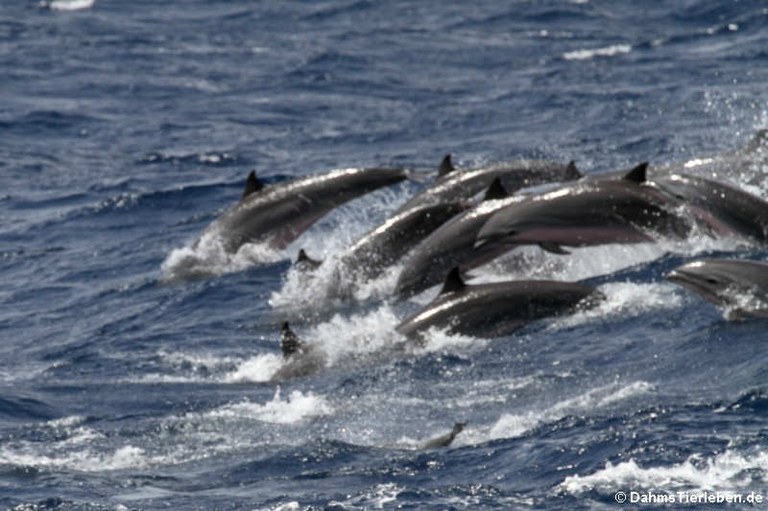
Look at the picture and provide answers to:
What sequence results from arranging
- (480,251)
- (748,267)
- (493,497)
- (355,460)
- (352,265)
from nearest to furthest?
1. (493,497)
2. (355,460)
3. (748,267)
4. (480,251)
5. (352,265)

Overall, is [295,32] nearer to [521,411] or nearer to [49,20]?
[49,20]

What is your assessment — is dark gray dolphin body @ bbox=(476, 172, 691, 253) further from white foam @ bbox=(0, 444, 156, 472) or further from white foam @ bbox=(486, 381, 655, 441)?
white foam @ bbox=(0, 444, 156, 472)

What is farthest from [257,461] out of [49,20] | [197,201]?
[49,20]

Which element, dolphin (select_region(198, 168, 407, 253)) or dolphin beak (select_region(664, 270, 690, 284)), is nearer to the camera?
dolphin beak (select_region(664, 270, 690, 284))

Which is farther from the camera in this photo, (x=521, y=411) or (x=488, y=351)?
(x=488, y=351)

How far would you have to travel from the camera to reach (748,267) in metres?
17.2

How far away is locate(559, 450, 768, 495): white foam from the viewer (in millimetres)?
13320

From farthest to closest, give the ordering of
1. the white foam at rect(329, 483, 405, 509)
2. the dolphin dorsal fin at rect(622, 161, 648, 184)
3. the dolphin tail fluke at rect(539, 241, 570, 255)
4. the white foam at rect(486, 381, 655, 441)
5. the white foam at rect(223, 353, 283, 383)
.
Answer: the dolphin dorsal fin at rect(622, 161, 648, 184) < the dolphin tail fluke at rect(539, 241, 570, 255) < the white foam at rect(223, 353, 283, 383) < the white foam at rect(486, 381, 655, 441) < the white foam at rect(329, 483, 405, 509)

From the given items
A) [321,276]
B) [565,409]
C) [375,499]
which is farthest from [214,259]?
[375,499]

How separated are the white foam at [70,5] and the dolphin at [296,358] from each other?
26.2 metres

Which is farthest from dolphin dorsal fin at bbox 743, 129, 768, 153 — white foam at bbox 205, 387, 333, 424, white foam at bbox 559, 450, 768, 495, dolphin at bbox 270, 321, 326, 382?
white foam at bbox 559, 450, 768, 495

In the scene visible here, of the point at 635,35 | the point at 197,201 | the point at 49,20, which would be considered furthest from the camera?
the point at 49,20

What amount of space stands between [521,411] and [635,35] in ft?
69.9

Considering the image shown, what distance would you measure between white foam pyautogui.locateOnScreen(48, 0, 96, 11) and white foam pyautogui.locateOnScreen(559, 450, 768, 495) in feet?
103
